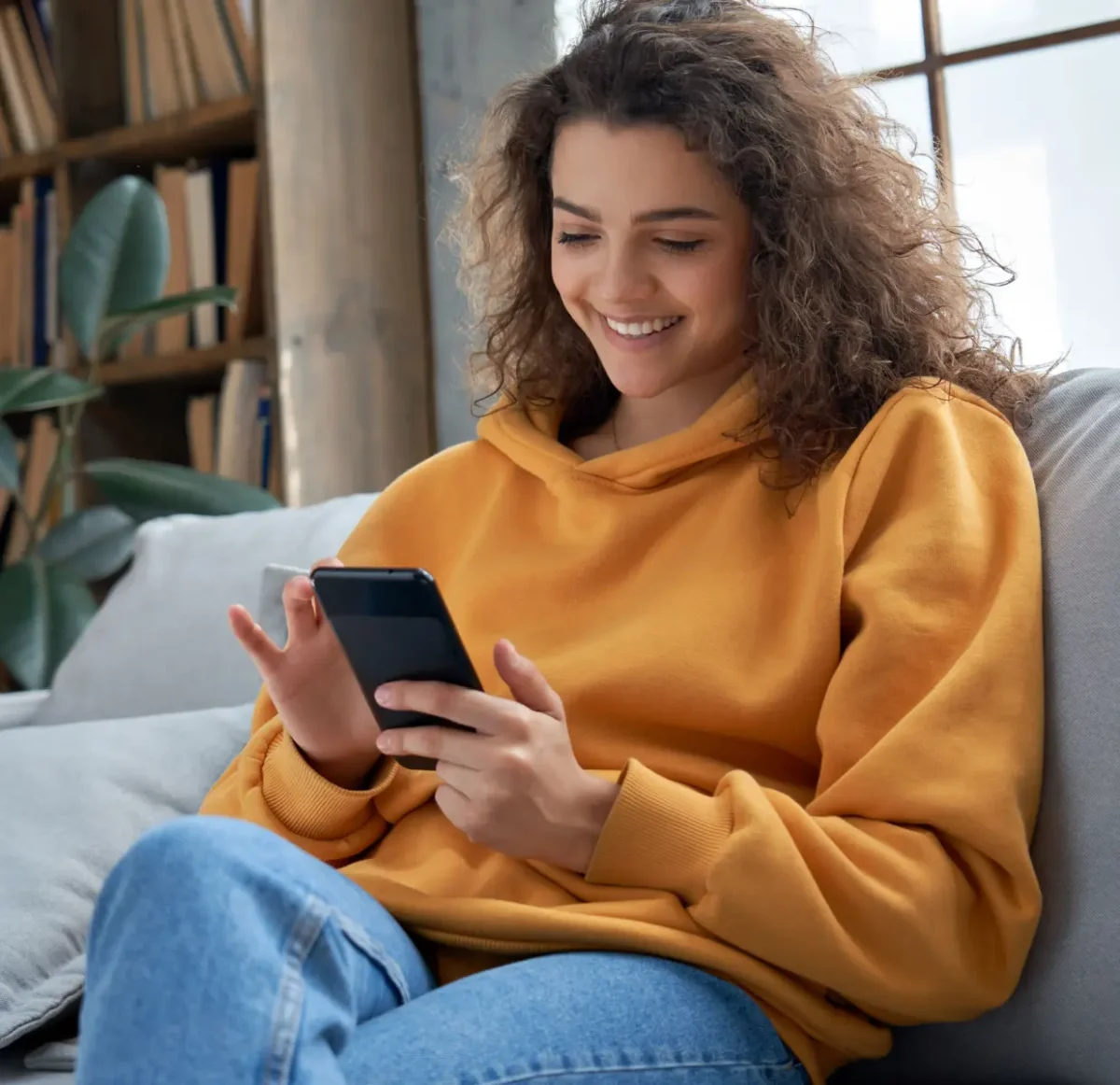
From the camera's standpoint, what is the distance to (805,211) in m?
1.14

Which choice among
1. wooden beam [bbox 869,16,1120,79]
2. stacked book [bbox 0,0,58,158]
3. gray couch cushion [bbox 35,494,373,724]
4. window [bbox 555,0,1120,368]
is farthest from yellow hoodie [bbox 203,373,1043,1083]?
stacked book [bbox 0,0,58,158]

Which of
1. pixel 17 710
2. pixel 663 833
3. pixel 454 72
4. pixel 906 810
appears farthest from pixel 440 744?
pixel 454 72

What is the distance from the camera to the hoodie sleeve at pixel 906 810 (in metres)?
0.90

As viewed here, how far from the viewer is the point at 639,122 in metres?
1.12

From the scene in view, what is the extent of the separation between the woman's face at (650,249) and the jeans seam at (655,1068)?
1.70 feet

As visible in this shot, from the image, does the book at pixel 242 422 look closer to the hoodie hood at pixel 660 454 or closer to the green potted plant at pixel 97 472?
the green potted plant at pixel 97 472

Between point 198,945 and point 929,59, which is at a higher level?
point 929,59

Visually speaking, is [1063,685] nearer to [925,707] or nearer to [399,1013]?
[925,707]

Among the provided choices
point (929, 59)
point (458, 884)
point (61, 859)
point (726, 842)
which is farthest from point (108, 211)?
point (726, 842)

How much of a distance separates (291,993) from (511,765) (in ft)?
0.71

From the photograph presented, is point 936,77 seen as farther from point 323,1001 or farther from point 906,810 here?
point 323,1001

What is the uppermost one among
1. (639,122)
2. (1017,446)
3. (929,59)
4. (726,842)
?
(929,59)

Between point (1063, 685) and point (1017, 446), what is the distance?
0.19 m

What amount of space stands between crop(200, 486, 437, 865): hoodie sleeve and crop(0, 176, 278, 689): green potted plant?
3.83 ft
